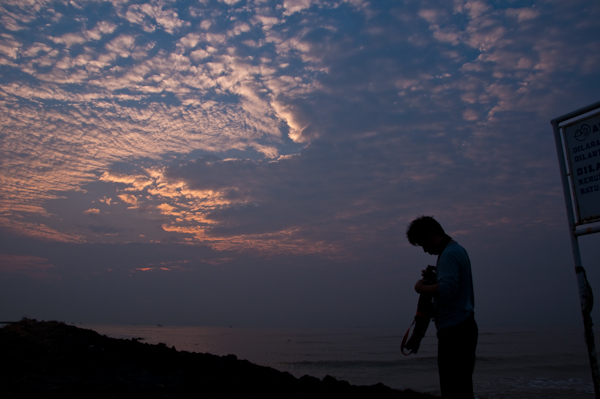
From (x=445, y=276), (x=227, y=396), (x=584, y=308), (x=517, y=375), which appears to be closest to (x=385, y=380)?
(x=517, y=375)

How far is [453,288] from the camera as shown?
3.21 m

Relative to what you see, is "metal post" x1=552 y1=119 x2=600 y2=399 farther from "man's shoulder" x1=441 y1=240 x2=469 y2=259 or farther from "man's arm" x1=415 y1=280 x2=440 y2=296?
"man's arm" x1=415 y1=280 x2=440 y2=296

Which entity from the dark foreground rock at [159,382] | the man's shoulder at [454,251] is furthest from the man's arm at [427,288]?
the dark foreground rock at [159,382]

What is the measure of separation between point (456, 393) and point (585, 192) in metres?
2.49

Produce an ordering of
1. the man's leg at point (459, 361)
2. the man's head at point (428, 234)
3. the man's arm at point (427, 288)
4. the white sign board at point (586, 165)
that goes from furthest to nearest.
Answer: the white sign board at point (586, 165), the man's head at point (428, 234), the man's arm at point (427, 288), the man's leg at point (459, 361)

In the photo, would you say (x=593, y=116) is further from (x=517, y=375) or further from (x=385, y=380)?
(x=517, y=375)

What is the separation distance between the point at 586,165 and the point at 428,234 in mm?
1896

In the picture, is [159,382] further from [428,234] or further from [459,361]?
[428,234]

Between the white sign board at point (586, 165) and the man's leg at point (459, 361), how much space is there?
183cm

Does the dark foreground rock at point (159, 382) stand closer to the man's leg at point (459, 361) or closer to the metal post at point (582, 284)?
the man's leg at point (459, 361)

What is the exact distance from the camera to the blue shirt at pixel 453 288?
323cm

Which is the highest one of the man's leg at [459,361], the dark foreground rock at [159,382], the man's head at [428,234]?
the man's head at [428,234]

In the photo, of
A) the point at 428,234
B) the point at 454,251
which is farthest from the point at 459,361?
the point at 428,234

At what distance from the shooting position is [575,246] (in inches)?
158
